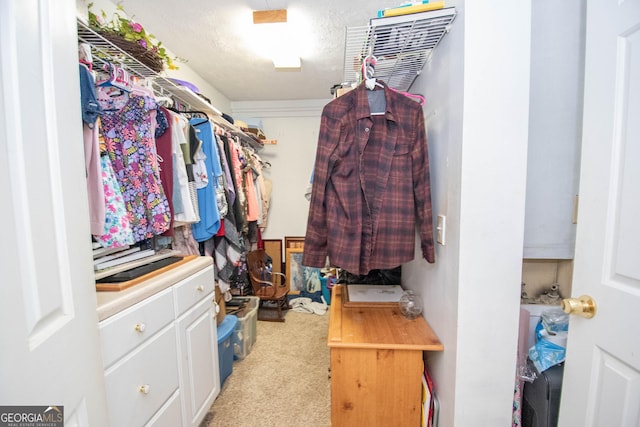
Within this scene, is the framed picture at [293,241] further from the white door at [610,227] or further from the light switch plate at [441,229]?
the white door at [610,227]

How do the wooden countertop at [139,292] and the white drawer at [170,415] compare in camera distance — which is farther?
the white drawer at [170,415]

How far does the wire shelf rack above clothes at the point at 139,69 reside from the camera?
3.36 feet

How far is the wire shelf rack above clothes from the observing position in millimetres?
1024

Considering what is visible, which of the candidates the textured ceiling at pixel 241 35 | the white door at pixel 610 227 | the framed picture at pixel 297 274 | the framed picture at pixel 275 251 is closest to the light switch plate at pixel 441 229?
the white door at pixel 610 227

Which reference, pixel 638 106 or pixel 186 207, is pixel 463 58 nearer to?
pixel 638 106

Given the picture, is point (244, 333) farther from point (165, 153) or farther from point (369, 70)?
point (369, 70)

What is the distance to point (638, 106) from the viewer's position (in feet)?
1.84

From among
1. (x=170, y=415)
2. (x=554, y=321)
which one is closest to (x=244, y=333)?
(x=170, y=415)

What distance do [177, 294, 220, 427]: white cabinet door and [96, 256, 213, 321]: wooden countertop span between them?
0.66 feet

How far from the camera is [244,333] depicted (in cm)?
192

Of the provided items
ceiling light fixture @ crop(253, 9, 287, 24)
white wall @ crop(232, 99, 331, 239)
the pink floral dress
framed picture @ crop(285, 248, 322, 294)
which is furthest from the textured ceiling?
framed picture @ crop(285, 248, 322, 294)

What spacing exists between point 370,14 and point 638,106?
154 cm

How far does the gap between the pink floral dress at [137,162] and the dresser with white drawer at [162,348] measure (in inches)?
10.4

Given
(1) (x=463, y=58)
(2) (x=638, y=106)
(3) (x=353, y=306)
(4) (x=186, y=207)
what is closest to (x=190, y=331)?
(4) (x=186, y=207)
